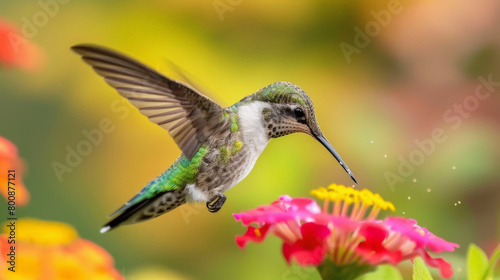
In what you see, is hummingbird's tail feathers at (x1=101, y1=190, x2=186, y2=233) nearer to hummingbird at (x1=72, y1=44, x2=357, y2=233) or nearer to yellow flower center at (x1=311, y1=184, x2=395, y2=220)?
hummingbird at (x1=72, y1=44, x2=357, y2=233)

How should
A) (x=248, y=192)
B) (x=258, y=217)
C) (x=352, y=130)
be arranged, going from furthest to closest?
(x=352, y=130)
(x=248, y=192)
(x=258, y=217)

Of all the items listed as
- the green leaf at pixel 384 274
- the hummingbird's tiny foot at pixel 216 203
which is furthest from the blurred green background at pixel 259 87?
the green leaf at pixel 384 274

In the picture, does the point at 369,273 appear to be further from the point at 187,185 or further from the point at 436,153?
the point at 436,153

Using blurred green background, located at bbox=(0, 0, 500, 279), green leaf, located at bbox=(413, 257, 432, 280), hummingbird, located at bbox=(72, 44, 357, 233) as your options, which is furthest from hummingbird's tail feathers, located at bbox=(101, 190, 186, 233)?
blurred green background, located at bbox=(0, 0, 500, 279)

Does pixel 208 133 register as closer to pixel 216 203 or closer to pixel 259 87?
pixel 216 203

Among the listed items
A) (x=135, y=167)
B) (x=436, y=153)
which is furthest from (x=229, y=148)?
(x=436, y=153)

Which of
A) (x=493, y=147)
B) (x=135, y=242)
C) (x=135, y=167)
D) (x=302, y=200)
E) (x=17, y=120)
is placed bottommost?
(x=493, y=147)
